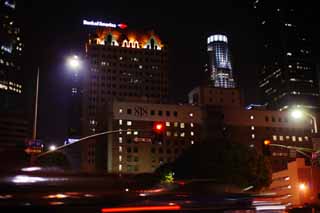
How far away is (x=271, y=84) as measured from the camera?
655 feet

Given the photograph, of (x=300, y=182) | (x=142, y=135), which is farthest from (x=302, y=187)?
(x=142, y=135)

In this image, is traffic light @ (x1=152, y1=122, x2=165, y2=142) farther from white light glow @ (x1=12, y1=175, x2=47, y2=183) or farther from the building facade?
the building facade

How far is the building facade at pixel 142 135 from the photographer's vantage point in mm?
108625

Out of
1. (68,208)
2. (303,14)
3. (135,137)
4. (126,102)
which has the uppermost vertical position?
(303,14)

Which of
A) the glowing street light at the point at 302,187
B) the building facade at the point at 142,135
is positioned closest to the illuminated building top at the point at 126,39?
the building facade at the point at 142,135

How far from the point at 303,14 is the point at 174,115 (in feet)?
376

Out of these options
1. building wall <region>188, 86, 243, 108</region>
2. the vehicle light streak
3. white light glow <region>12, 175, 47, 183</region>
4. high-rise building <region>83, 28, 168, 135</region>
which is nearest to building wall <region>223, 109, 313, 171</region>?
building wall <region>188, 86, 243, 108</region>

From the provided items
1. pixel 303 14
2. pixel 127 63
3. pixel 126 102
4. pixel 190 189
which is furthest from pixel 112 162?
pixel 303 14

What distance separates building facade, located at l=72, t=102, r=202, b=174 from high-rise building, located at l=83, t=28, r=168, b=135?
101ft

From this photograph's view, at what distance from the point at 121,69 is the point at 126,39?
11.9 meters

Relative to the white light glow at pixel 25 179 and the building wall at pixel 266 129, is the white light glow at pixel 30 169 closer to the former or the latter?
the white light glow at pixel 25 179

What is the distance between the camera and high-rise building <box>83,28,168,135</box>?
150 m

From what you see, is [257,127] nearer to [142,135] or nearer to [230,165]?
[142,135]

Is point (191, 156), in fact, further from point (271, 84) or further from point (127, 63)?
point (271, 84)
